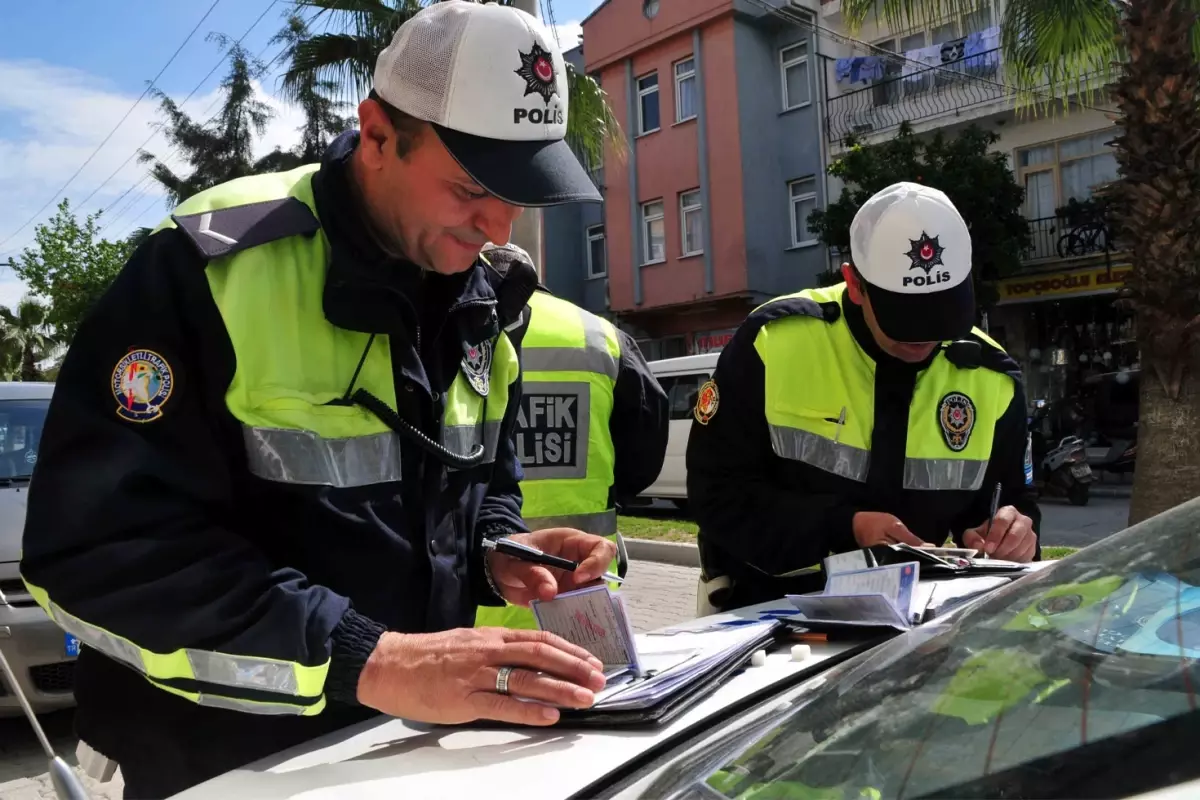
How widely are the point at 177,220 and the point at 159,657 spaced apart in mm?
580

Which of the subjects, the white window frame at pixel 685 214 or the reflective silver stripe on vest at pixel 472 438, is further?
the white window frame at pixel 685 214

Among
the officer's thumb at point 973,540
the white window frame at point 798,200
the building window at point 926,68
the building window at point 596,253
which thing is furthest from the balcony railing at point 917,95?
the officer's thumb at point 973,540

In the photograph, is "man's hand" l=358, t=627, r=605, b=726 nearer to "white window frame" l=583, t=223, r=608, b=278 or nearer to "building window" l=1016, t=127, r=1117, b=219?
"building window" l=1016, t=127, r=1117, b=219

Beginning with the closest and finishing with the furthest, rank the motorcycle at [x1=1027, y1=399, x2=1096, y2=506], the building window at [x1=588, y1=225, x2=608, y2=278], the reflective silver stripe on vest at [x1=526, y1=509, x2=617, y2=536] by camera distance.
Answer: the reflective silver stripe on vest at [x1=526, y1=509, x2=617, y2=536] → the motorcycle at [x1=1027, y1=399, x2=1096, y2=506] → the building window at [x1=588, y1=225, x2=608, y2=278]

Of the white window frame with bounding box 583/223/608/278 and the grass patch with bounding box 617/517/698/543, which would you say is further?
the white window frame with bounding box 583/223/608/278

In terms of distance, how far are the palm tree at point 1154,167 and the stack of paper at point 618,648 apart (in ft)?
21.9

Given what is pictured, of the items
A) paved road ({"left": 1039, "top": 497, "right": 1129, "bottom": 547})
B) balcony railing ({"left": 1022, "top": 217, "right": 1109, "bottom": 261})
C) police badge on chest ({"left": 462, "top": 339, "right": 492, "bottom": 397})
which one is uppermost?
balcony railing ({"left": 1022, "top": 217, "right": 1109, "bottom": 261})

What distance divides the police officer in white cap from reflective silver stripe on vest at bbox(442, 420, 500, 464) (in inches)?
33.7

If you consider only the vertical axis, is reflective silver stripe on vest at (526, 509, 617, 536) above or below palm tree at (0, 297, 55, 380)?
below

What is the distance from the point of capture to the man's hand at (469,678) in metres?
1.24

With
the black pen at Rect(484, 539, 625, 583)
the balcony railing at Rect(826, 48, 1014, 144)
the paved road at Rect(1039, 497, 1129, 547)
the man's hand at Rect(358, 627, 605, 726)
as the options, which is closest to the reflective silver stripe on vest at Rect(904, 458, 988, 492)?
the black pen at Rect(484, 539, 625, 583)

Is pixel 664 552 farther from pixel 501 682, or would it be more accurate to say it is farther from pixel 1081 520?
pixel 501 682

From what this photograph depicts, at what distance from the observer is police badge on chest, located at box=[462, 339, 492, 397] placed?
1.68 meters

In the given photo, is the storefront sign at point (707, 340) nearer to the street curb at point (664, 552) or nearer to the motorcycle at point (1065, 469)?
the motorcycle at point (1065, 469)
